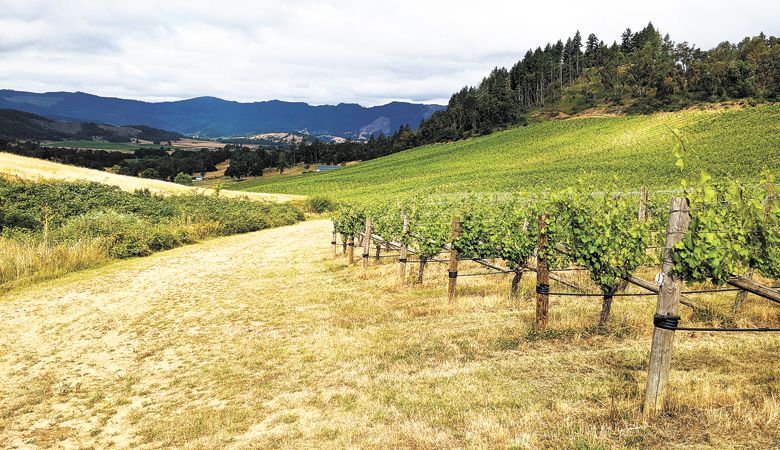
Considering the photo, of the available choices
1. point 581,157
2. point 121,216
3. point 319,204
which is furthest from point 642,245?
point 581,157

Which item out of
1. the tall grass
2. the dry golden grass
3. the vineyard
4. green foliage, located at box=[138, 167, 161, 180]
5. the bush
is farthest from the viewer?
green foliage, located at box=[138, 167, 161, 180]

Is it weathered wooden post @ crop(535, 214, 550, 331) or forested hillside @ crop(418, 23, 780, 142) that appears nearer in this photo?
weathered wooden post @ crop(535, 214, 550, 331)

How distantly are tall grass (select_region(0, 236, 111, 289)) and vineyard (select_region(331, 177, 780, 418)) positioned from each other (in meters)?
15.1

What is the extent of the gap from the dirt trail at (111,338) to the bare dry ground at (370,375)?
63 millimetres

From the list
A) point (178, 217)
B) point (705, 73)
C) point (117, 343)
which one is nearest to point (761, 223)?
point (117, 343)

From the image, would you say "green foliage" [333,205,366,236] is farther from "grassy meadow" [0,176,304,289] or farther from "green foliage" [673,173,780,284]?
"green foliage" [673,173,780,284]

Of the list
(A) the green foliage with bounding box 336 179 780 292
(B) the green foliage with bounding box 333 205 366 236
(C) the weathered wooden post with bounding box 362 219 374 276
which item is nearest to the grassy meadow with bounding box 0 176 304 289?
(B) the green foliage with bounding box 333 205 366 236

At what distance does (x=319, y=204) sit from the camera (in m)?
60.8

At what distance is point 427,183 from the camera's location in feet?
234

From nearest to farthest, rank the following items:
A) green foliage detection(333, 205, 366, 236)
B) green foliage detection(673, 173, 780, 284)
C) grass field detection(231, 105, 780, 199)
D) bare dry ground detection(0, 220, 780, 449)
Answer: green foliage detection(673, 173, 780, 284)
bare dry ground detection(0, 220, 780, 449)
green foliage detection(333, 205, 366, 236)
grass field detection(231, 105, 780, 199)

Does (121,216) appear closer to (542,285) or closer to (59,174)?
(59,174)

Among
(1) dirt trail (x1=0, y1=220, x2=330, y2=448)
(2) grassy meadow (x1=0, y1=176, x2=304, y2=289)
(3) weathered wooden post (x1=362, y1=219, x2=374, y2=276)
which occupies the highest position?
(3) weathered wooden post (x1=362, y1=219, x2=374, y2=276)

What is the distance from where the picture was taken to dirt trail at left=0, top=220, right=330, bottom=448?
8672 mm

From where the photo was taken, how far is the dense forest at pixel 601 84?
93.8m
